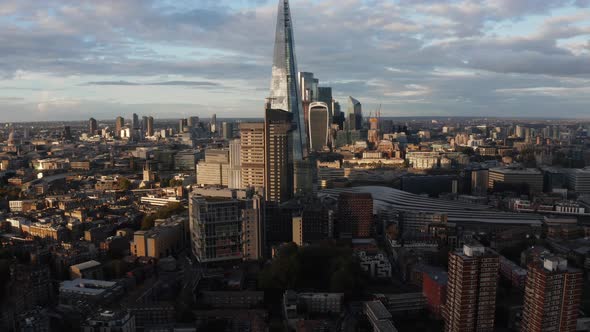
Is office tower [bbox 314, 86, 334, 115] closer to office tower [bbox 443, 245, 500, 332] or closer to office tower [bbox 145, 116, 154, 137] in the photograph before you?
office tower [bbox 145, 116, 154, 137]

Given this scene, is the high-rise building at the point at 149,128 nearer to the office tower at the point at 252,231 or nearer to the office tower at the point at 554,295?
the office tower at the point at 252,231

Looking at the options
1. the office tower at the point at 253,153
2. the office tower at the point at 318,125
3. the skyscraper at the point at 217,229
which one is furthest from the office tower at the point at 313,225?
the office tower at the point at 318,125

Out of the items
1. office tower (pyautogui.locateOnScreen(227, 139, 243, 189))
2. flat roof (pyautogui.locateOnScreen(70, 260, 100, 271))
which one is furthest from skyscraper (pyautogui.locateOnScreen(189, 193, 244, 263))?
office tower (pyautogui.locateOnScreen(227, 139, 243, 189))

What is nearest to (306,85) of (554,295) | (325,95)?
(325,95)

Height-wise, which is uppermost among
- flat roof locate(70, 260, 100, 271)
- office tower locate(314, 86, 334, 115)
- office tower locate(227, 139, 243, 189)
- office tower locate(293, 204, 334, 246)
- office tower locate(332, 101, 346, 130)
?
office tower locate(314, 86, 334, 115)

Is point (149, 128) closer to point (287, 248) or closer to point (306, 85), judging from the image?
point (306, 85)

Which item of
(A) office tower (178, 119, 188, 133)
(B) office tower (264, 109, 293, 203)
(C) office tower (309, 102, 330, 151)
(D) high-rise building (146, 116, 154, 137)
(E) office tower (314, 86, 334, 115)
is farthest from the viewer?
(A) office tower (178, 119, 188, 133)
